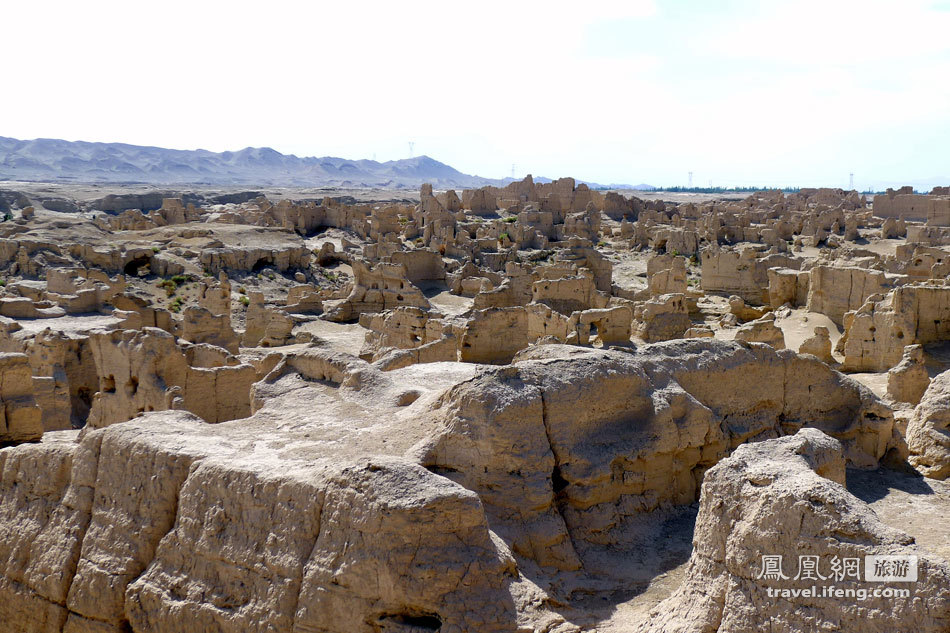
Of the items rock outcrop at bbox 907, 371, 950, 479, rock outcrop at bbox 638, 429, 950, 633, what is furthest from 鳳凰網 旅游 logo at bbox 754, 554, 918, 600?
rock outcrop at bbox 907, 371, 950, 479

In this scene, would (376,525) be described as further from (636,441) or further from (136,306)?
(136,306)

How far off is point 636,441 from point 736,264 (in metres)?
18.4

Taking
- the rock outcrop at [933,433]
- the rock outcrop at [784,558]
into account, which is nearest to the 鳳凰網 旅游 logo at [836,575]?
the rock outcrop at [784,558]

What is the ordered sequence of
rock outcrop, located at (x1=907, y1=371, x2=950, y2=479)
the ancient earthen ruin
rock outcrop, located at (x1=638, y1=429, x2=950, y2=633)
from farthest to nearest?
rock outcrop, located at (x1=907, y1=371, x2=950, y2=479) → the ancient earthen ruin → rock outcrop, located at (x1=638, y1=429, x2=950, y2=633)

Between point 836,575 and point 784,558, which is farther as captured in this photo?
point 784,558

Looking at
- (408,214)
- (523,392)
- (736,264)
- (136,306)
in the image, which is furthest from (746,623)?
(408,214)

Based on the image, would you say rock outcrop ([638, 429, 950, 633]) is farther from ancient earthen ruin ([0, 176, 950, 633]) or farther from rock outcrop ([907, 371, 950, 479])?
rock outcrop ([907, 371, 950, 479])

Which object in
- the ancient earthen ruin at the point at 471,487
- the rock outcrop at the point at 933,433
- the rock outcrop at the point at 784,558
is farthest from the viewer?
the rock outcrop at the point at 933,433

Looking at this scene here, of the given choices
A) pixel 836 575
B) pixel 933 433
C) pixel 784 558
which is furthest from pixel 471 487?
pixel 933 433

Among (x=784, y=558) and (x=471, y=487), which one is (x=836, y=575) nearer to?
(x=784, y=558)

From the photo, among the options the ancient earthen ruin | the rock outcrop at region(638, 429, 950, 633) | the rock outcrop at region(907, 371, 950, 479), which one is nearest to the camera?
the rock outcrop at region(638, 429, 950, 633)

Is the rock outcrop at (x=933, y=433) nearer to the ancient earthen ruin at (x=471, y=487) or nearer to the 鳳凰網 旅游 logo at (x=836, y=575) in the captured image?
the ancient earthen ruin at (x=471, y=487)

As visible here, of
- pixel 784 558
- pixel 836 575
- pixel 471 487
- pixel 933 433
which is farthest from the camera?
pixel 933 433

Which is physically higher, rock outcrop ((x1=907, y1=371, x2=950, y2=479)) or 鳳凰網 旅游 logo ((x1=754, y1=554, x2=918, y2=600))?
鳳凰網 旅游 logo ((x1=754, y1=554, x2=918, y2=600))
